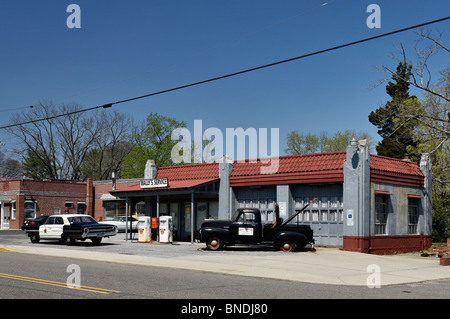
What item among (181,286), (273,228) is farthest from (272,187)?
(181,286)

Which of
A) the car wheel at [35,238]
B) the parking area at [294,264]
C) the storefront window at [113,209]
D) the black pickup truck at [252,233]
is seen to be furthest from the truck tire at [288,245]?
the storefront window at [113,209]

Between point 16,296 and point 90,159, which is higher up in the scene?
point 90,159

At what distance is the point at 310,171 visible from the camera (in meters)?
26.2

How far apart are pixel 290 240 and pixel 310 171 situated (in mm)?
4532

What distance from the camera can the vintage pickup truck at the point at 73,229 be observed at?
27.0 meters

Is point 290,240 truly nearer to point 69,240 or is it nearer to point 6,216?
point 69,240

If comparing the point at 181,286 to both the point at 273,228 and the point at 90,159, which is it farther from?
the point at 90,159

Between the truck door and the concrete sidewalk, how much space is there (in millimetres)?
1551

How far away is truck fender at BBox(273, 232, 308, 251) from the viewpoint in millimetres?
22891

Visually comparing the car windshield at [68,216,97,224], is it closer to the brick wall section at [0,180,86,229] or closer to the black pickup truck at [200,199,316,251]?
the black pickup truck at [200,199,316,251]

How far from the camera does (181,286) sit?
12.3 m

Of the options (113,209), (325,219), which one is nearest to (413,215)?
(325,219)

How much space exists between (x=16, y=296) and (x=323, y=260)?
40.1 feet

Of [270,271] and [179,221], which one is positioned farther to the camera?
[179,221]
